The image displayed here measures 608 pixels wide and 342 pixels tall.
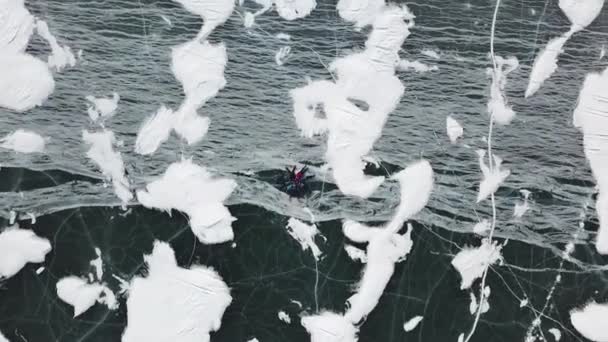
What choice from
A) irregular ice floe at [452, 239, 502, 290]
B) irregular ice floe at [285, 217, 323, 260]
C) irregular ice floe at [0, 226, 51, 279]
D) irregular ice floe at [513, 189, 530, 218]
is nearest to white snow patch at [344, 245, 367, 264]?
irregular ice floe at [285, 217, 323, 260]

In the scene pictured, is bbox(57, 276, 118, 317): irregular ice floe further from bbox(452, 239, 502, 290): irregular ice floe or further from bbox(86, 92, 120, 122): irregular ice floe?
bbox(452, 239, 502, 290): irregular ice floe

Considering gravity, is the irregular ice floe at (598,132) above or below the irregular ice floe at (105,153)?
above

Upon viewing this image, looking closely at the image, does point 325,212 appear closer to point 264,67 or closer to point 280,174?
point 280,174

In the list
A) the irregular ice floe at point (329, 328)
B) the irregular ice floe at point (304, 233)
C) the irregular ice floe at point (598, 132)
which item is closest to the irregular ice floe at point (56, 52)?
the irregular ice floe at point (304, 233)

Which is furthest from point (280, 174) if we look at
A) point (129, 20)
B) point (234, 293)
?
point (129, 20)

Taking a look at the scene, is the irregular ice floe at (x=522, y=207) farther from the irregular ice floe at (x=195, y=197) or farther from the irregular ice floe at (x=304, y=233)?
the irregular ice floe at (x=195, y=197)
